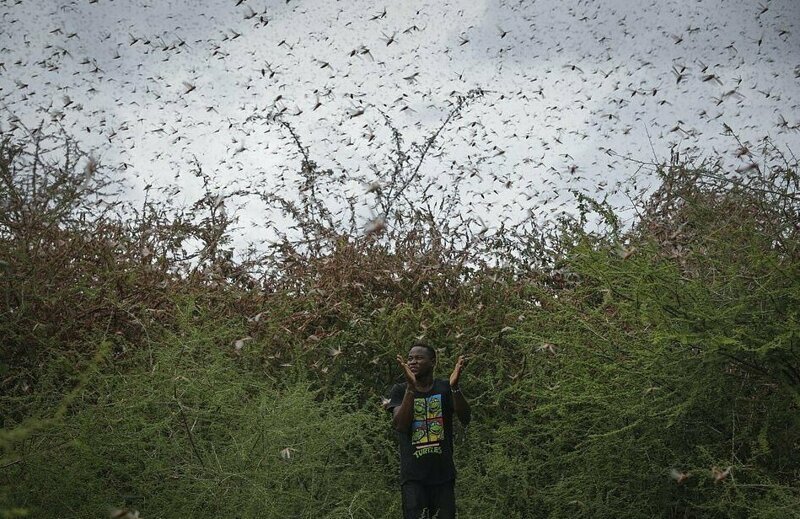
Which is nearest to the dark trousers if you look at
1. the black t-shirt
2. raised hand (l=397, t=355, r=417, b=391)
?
the black t-shirt

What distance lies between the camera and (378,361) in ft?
28.1

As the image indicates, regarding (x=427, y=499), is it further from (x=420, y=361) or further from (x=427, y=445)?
(x=420, y=361)

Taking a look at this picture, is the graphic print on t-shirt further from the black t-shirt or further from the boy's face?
the boy's face

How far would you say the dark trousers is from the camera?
5.43 metres

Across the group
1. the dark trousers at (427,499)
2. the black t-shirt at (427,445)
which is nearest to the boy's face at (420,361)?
the black t-shirt at (427,445)

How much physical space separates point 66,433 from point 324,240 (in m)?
5.22

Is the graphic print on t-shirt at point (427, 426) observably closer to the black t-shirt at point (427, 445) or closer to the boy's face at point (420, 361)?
the black t-shirt at point (427, 445)

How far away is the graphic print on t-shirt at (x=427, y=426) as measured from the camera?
18.0ft

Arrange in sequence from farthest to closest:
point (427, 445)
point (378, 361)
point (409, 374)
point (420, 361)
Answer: point (378, 361)
point (420, 361)
point (427, 445)
point (409, 374)

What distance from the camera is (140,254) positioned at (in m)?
8.70

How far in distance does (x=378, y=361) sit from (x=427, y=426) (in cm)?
306

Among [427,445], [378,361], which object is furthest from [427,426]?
[378,361]

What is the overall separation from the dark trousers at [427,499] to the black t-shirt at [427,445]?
2.0 inches

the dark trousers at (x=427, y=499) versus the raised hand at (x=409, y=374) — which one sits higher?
the raised hand at (x=409, y=374)
